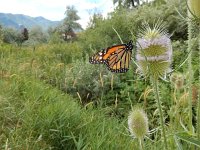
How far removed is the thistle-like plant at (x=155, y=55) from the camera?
4.96ft

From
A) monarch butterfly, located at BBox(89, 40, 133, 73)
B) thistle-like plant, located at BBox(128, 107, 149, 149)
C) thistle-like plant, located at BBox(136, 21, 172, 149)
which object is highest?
thistle-like plant, located at BBox(136, 21, 172, 149)

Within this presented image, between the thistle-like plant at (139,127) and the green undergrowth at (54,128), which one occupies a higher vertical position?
the thistle-like plant at (139,127)

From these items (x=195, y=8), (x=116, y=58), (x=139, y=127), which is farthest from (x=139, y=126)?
(x=116, y=58)

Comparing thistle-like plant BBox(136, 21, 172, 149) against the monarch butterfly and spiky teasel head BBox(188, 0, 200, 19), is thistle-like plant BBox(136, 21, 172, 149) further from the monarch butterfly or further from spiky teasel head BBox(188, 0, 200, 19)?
the monarch butterfly

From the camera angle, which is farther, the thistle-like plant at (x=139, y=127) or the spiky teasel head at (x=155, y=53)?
the thistle-like plant at (x=139, y=127)

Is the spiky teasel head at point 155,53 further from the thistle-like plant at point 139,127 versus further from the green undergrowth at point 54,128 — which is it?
the green undergrowth at point 54,128

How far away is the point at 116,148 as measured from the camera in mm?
3020

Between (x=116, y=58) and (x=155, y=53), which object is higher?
(x=155, y=53)

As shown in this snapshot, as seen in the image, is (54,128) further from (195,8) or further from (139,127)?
(195,8)

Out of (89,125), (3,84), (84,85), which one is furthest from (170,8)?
(89,125)

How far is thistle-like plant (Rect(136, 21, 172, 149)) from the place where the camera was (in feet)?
4.96

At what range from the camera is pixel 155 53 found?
5.04ft

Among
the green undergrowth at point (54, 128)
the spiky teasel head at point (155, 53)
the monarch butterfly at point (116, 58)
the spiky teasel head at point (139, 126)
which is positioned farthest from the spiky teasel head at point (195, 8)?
the green undergrowth at point (54, 128)

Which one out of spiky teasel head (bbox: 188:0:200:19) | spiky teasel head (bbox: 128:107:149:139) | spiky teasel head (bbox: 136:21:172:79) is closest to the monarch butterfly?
spiky teasel head (bbox: 128:107:149:139)
